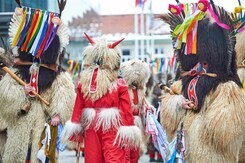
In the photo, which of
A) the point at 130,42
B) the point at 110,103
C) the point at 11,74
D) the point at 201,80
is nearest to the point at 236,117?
the point at 201,80

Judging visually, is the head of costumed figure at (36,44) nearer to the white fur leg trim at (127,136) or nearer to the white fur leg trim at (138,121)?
the white fur leg trim at (127,136)

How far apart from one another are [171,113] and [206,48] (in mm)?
910

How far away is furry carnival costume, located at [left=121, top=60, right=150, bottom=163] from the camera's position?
32.0ft

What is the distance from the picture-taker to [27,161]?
774 centimetres

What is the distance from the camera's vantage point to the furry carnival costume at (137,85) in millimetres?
9766

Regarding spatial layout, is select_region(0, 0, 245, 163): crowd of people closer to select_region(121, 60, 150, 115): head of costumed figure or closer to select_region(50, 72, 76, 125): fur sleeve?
select_region(50, 72, 76, 125): fur sleeve

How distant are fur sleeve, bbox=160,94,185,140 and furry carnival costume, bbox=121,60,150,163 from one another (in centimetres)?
225

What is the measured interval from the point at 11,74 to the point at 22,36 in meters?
0.54

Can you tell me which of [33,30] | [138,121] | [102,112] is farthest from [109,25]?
[102,112]

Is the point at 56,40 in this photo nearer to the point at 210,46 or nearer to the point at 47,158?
the point at 47,158

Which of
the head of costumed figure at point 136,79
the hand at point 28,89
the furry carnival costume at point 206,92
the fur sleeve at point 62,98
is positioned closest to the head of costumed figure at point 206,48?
the furry carnival costume at point 206,92

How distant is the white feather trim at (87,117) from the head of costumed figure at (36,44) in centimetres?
96

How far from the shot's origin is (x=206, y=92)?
6.97m

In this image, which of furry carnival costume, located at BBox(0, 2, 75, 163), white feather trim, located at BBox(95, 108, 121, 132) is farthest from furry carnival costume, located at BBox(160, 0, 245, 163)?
furry carnival costume, located at BBox(0, 2, 75, 163)
